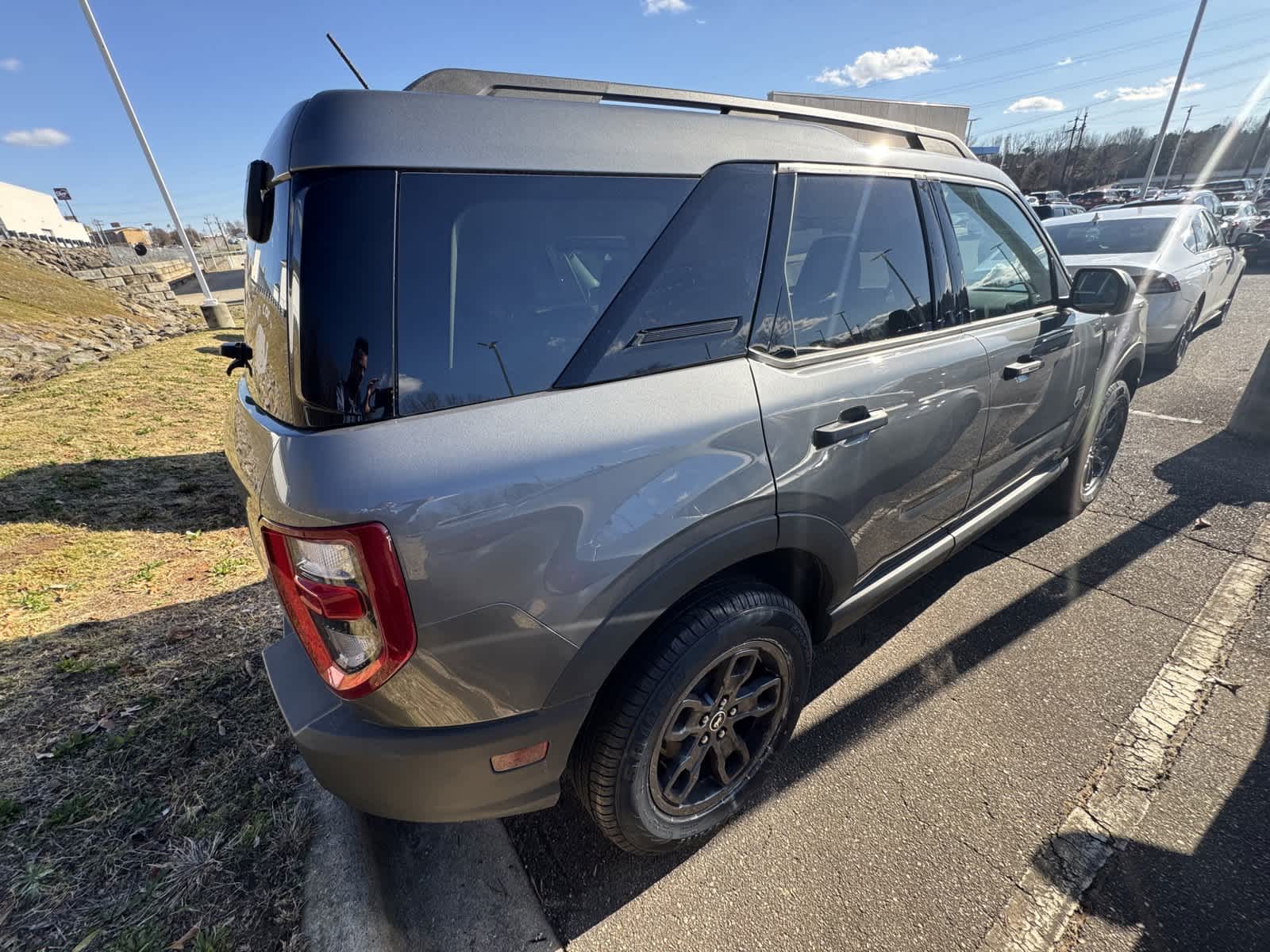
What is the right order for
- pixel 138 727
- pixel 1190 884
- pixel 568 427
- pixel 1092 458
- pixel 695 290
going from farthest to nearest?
pixel 1092 458, pixel 138 727, pixel 1190 884, pixel 695 290, pixel 568 427

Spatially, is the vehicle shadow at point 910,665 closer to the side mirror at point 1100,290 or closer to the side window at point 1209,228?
the side mirror at point 1100,290

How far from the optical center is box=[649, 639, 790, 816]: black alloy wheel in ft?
5.74

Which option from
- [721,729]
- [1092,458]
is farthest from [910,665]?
[1092,458]

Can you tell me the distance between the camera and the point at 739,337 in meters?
1.61

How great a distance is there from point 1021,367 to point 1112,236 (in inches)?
237

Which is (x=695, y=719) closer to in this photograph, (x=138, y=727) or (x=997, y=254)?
(x=138, y=727)

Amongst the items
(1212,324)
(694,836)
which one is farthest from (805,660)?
(1212,324)

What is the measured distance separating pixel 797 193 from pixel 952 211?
101cm

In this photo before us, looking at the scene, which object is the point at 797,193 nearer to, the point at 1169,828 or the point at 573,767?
the point at 573,767

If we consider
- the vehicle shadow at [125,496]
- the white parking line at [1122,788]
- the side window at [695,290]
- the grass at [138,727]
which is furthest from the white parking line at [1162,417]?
the vehicle shadow at [125,496]

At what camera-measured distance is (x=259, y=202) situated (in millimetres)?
1316

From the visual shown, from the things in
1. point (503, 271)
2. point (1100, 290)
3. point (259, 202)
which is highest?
point (259, 202)

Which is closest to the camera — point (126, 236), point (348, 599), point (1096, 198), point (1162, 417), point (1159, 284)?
point (348, 599)

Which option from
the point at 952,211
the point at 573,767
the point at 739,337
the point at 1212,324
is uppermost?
the point at 952,211
